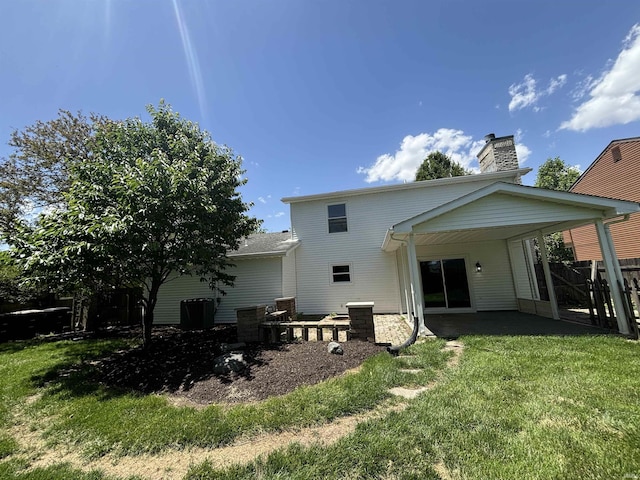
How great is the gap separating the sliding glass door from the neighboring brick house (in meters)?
9.43

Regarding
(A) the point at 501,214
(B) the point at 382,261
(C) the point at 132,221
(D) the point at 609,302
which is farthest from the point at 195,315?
(D) the point at 609,302

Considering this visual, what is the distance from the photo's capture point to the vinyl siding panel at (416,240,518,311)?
34.7 ft

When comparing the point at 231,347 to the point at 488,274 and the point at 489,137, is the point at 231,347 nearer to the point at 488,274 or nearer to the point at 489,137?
the point at 488,274

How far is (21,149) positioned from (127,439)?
51.5 feet

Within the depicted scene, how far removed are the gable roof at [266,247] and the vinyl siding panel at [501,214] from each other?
5.78 metres

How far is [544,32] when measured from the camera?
841 cm

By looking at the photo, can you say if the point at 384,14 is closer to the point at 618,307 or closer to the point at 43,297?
the point at 618,307

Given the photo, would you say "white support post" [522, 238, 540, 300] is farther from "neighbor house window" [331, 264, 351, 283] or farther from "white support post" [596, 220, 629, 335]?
"neighbor house window" [331, 264, 351, 283]

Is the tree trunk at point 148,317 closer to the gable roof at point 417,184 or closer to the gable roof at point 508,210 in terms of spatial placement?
the gable roof at point 508,210

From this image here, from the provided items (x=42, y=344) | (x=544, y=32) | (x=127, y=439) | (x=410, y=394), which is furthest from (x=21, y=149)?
(x=544, y=32)

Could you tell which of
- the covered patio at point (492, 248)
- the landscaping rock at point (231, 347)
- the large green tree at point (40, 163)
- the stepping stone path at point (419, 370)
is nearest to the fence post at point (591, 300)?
the covered patio at point (492, 248)

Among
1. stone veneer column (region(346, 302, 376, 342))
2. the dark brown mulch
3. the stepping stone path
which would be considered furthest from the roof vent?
the dark brown mulch

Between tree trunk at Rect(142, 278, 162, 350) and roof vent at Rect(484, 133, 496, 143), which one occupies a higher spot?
roof vent at Rect(484, 133, 496, 143)

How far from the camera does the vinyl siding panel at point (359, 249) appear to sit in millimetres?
11562
